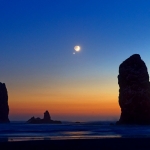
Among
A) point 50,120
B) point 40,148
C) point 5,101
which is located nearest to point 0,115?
point 5,101

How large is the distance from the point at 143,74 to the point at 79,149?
274 feet

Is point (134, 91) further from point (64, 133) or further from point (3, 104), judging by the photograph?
point (3, 104)

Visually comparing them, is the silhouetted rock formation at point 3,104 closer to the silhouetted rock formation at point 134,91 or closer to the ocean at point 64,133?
the silhouetted rock formation at point 134,91

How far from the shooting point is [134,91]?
10538 centimetres

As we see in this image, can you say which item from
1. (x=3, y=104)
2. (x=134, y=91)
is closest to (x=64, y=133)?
(x=134, y=91)

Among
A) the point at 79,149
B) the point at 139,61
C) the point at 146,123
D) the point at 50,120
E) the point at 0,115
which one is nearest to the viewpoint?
the point at 79,149

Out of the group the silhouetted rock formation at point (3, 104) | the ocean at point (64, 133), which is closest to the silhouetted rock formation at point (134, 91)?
the ocean at point (64, 133)

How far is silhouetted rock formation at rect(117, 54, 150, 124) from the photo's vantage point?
339 ft

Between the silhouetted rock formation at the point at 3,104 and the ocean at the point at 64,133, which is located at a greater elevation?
the silhouetted rock formation at the point at 3,104

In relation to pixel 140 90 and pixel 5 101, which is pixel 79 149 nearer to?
pixel 140 90

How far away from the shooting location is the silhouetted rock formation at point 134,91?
339ft

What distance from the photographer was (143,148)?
27047 mm

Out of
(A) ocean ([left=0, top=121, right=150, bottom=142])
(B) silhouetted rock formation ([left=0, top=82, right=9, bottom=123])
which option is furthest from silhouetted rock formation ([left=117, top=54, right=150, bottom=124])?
(B) silhouetted rock formation ([left=0, top=82, right=9, bottom=123])

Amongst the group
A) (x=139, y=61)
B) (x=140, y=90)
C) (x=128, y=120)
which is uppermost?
(x=139, y=61)
